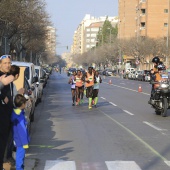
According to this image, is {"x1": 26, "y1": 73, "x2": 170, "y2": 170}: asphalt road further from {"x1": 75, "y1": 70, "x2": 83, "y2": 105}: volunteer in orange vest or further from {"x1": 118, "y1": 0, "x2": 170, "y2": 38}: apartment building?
{"x1": 118, "y1": 0, "x2": 170, "y2": 38}: apartment building

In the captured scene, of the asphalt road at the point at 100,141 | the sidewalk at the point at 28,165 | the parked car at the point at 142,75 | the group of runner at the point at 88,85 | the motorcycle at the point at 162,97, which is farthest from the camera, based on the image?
the parked car at the point at 142,75

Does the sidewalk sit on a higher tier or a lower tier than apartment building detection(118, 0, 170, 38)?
lower

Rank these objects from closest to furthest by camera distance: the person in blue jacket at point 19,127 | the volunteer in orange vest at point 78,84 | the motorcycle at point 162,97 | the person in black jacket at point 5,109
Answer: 1. the person in black jacket at point 5,109
2. the person in blue jacket at point 19,127
3. the motorcycle at point 162,97
4. the volunteer in orange vest at point 78,84

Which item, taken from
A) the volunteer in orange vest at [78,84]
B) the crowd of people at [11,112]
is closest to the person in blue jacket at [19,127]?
the crowd of people at [11,112]

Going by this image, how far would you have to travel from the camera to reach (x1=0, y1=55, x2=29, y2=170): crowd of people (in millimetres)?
6738

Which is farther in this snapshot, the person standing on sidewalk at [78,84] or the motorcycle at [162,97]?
the person standing on sidewalk at [78,84]

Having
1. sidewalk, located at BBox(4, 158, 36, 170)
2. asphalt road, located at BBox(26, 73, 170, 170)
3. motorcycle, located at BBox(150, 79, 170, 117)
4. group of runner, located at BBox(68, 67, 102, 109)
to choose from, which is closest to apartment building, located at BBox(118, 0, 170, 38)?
group of runner, located at BBox(68, 67, 102, 109)

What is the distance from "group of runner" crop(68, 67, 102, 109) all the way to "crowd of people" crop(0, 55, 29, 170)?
43.5 feet

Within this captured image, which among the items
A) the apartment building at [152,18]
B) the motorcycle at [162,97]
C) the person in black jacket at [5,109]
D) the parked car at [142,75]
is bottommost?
the parked car at [142,75]

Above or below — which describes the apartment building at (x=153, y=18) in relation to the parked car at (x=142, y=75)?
above

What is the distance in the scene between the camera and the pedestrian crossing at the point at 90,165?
27.2 feet

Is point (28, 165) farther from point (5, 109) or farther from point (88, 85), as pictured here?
point (88, 85)

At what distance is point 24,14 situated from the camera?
3625 centimetres

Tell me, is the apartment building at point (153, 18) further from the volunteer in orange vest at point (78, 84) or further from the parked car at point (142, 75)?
the volunteer in orange vest at point (78, 84)
